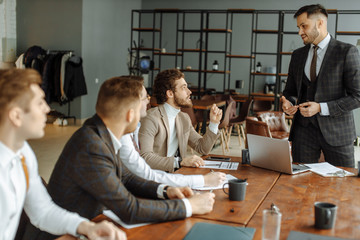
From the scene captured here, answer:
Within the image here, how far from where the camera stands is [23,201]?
1.47 metres

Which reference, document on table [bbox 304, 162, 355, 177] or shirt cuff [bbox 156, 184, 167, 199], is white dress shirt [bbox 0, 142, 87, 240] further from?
document on table [bbox 304, 162, 355, 177]

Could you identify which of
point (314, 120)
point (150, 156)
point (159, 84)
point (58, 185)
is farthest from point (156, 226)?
point (314, 120)

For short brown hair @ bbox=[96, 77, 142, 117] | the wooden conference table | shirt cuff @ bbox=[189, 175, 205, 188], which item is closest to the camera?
the wooden conference table

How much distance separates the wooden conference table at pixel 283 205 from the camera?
4.98ft

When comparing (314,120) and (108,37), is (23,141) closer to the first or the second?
(314,120)

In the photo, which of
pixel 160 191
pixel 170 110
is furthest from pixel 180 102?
pixel 160 191

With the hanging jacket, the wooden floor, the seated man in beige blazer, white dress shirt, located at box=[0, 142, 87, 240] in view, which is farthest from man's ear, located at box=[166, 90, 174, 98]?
the hanging jacket

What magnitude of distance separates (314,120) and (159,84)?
1184mm

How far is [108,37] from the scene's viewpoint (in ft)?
37.8

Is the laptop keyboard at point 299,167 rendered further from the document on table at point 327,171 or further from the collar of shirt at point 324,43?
the collar of shirt at point 324,43

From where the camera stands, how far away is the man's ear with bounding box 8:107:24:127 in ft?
4.20

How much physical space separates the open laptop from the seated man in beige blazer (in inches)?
19.8

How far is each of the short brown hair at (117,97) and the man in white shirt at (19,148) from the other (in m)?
0.37

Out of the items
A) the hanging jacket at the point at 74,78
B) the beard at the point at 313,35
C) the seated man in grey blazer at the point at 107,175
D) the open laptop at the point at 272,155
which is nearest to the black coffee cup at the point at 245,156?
the open laptop at the point at 272,155
